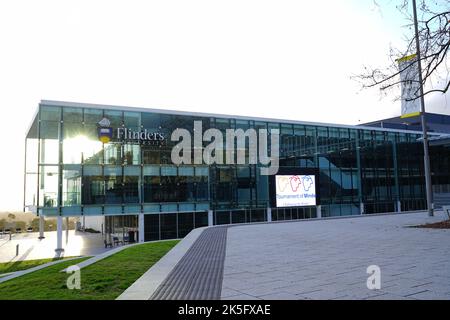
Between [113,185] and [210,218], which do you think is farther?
[210,218]

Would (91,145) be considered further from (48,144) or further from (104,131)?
(48,144)

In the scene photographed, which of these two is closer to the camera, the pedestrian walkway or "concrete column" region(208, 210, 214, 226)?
the pedestrian walkway

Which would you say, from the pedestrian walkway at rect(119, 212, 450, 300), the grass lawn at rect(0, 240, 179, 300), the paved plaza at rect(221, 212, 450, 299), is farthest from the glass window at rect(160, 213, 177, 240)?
the grass lawn at rect(0, 240, 179, 300)

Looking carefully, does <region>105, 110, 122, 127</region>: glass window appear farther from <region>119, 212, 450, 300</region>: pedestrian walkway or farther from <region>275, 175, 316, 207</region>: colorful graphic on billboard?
<region>119, 212, 450, 300</region>: pedestrian walkway

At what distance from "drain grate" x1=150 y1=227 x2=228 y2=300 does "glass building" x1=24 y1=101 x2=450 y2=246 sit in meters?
20.2

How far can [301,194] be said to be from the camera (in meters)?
40.2

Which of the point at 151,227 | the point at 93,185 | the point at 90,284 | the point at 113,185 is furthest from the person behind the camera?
the point at 151,227

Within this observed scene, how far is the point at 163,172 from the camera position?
3469 cm

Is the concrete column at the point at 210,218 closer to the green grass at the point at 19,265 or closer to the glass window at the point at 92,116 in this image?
the glass window at the point at 92,116

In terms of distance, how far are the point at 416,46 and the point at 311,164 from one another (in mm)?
29466

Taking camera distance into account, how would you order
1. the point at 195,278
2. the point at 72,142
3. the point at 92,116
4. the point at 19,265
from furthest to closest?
the point at 92,116 < the point at 72,142 < the point at 19,265 < the point at 195,278

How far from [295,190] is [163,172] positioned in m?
13.9

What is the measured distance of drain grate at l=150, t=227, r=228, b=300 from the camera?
7594mm

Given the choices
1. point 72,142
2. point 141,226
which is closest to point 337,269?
point 141,226
